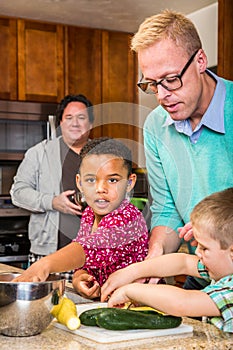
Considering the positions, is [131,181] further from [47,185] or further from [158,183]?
[47,185]

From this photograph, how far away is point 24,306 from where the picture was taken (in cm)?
114

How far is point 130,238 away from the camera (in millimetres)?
1674

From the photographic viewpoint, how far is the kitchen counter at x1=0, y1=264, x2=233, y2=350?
3.62 ft

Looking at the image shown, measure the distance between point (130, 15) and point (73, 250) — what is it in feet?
8.91

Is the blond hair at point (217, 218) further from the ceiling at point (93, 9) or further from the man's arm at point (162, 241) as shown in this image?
the ceiling at point (93, 9)

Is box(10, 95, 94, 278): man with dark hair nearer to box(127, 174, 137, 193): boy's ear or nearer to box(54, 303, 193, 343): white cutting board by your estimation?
box(127, 174, 137, 193): boy's ear

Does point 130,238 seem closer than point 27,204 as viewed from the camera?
Yes

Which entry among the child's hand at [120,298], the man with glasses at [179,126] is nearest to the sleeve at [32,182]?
the man with glasses at [179,126]

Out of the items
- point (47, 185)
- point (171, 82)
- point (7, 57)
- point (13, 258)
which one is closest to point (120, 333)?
point (171, 82)

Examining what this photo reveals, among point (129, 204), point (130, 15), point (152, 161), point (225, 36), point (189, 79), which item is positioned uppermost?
point (130, 15)

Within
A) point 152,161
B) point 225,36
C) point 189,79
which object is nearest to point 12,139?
point 225,36

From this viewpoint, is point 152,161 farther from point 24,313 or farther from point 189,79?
point 24,313

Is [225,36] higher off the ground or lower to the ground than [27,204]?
higher

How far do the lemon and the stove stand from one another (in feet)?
8.44
